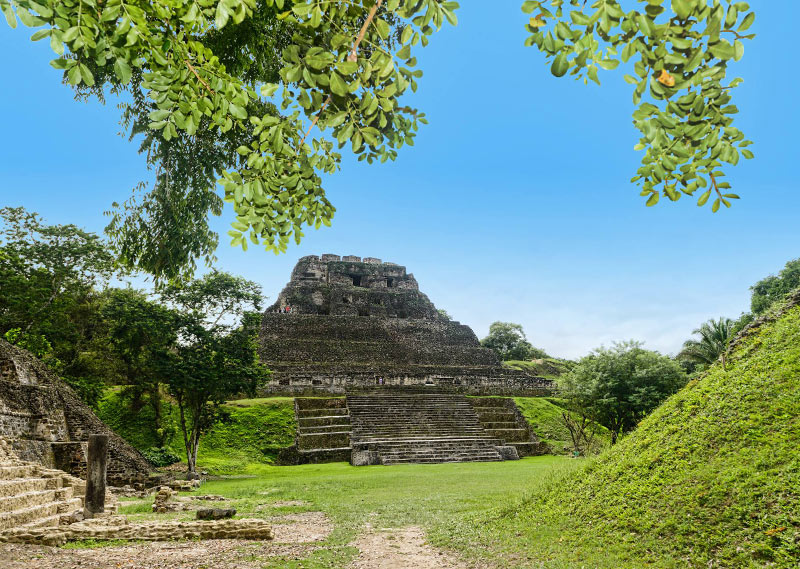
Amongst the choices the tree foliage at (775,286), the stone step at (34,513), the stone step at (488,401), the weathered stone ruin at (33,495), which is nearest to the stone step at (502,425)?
the stone step at (488,401)

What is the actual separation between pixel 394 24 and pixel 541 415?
64.4 ft

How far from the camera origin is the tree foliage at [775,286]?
2895 cm

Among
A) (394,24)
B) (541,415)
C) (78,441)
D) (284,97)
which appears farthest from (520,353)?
(284,97)

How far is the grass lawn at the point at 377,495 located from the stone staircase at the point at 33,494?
1.09 metres

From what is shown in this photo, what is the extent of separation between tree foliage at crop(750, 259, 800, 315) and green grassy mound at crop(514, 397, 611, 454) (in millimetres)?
14704

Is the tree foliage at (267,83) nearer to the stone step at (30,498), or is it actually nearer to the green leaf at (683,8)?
the green leaf at (683,8)

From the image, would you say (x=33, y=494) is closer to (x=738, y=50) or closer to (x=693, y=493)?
(x=693, y=493)

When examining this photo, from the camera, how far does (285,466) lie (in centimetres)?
1695

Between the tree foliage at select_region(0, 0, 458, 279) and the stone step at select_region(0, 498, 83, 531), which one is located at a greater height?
the tree foliage at select_region(0, 0, 458, 279)

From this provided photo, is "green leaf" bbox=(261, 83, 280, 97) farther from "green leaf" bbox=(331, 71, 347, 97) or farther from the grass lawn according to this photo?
the grass lawn

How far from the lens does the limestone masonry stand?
23.5 m

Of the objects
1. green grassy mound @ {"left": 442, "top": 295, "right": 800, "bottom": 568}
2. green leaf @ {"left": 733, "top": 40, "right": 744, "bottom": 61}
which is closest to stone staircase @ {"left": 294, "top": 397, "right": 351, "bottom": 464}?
green grassy mound @ {"left": 442, "top": 295, "right": 800, "bottom": 568}

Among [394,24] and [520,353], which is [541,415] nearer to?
[394,24]

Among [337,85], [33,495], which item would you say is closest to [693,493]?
[337,85]
